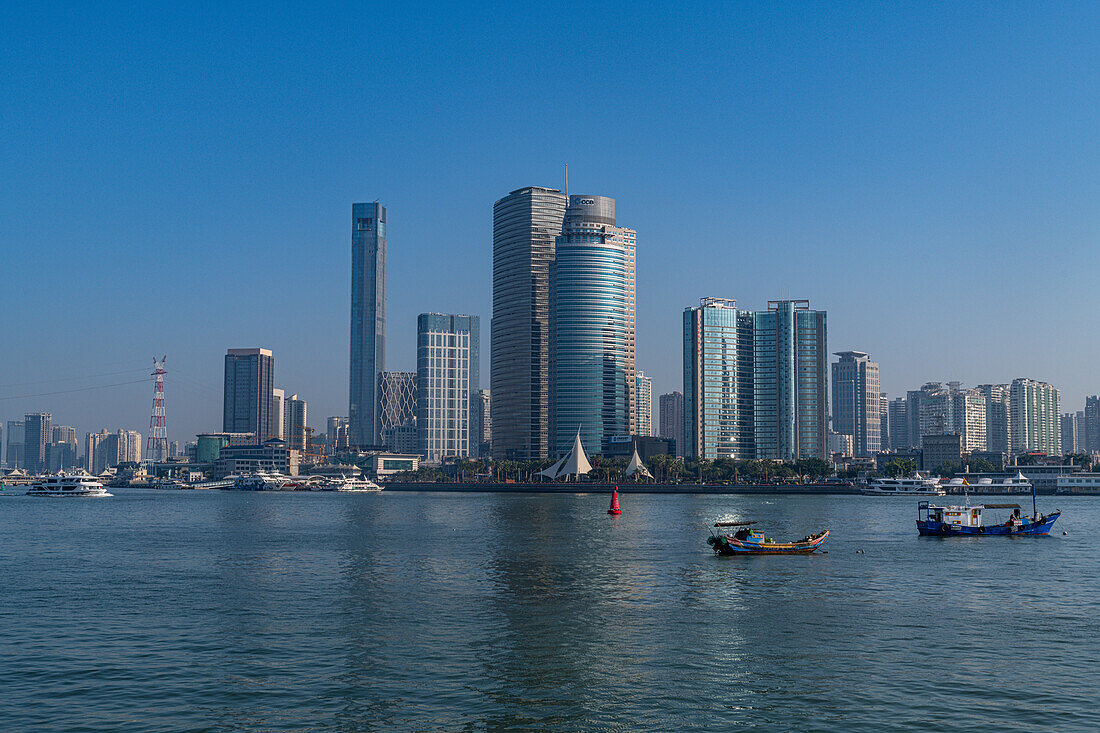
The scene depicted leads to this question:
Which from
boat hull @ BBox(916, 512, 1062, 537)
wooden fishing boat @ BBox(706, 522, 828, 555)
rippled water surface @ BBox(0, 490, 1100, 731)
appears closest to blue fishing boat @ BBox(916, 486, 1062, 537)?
boat hull @ BBox(916, 512, 1062, 537)

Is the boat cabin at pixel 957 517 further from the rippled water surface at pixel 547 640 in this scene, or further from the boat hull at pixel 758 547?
the boat hull at pixel 758 547

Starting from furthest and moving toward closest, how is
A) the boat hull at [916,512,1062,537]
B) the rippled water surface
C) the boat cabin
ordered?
the boat cabin
the boat hull at [916,512,1062,537]
the rippled water surface

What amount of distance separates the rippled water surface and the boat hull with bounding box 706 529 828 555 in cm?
311

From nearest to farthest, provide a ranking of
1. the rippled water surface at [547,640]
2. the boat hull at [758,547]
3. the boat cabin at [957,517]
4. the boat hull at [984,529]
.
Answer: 1. the rippled water surface at [547,640]
2. the boat hull at [758,547]
3. the boat hull at [984,529]
4. the boat cabin at [957,517]

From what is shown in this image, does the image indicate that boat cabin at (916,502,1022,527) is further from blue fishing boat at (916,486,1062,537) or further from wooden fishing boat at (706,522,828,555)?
wooden fishing boat at (706,522,828,555)

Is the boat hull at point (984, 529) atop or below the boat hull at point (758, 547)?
below

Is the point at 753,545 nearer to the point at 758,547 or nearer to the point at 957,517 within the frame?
the point at 758,547

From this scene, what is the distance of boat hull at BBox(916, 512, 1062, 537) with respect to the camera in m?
115

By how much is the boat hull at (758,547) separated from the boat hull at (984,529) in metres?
31.5

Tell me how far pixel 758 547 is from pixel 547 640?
154ft

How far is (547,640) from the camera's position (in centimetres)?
4850

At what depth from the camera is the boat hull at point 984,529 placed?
114938mm

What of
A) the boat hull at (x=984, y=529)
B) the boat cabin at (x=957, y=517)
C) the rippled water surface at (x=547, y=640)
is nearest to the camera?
the rippled water surface at (x=547, y=640)

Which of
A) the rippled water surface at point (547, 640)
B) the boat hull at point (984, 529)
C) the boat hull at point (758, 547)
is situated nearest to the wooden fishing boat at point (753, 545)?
the boat hull at point (758, 547)
